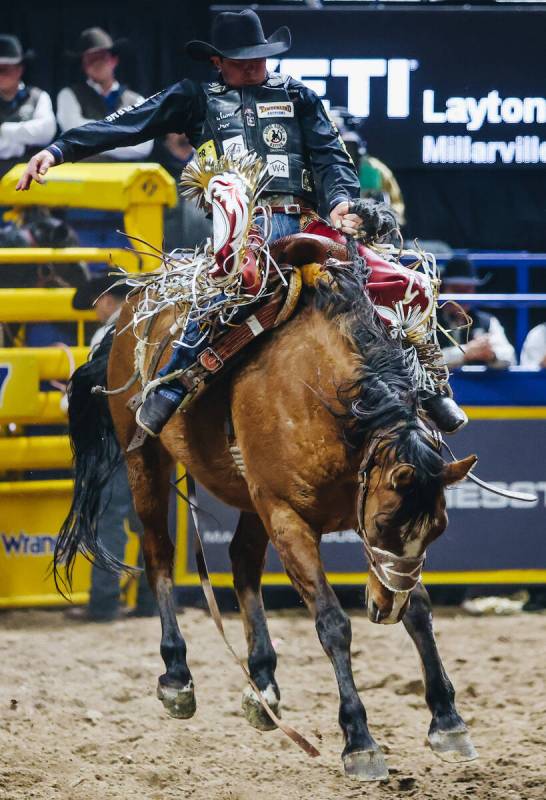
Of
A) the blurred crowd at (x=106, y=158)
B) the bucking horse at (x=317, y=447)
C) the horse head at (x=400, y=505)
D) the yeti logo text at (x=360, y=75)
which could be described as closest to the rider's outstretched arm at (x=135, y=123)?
the bucking horse at (x=317, y=447)

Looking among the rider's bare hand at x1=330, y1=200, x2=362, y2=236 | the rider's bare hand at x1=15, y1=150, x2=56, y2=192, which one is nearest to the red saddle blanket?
the rider's bare hand at x1=330, y1=200, x2=362, y2=236

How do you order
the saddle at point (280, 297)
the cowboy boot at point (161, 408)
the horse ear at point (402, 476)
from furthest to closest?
the cowboy boot at point (161, 408), the saddle at point (280, 297), the horse ear at point (402, 476)

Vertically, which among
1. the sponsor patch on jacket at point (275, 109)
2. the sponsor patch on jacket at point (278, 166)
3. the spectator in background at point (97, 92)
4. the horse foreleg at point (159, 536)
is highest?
the spectator in background at point (97, 92)

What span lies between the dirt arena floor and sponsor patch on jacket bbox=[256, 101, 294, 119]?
2.52m

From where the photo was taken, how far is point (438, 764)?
5238 mm

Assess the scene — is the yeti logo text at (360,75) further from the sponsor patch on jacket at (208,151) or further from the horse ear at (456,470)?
the horse ear at (456,470)

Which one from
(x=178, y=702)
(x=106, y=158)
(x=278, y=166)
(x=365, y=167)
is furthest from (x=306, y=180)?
(x=106, y=158)

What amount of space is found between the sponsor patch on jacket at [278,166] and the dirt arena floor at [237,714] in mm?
2296

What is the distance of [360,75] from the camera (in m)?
8.54

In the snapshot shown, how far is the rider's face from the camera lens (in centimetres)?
501

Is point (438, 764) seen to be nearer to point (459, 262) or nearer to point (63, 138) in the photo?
point (63, 138)

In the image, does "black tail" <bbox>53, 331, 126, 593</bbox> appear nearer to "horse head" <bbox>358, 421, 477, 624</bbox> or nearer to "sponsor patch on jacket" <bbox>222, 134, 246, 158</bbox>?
"sponsor patch on jacket" <bbox>222, 134, 246, 158</bbox>

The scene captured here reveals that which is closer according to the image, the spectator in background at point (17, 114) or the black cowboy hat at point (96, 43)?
the spectator in background at point (17, 114)

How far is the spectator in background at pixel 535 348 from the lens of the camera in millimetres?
8312
